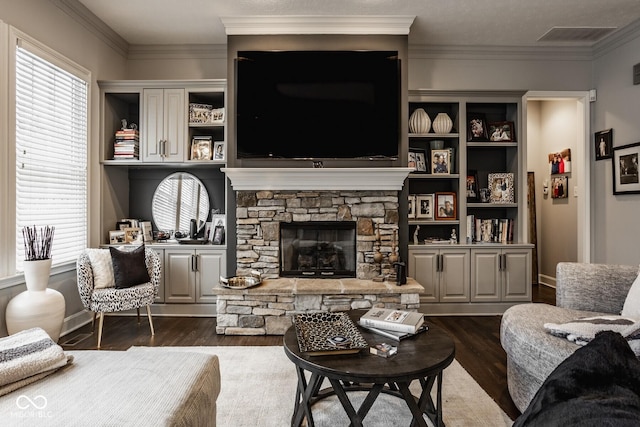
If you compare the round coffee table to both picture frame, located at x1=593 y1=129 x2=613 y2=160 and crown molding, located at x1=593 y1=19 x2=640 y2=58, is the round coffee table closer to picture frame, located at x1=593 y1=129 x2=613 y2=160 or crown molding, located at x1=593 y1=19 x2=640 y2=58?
picture frame, located at x1=593 y1=129 x2=613 y2=160

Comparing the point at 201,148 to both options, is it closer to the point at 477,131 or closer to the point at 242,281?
the point at 242,281

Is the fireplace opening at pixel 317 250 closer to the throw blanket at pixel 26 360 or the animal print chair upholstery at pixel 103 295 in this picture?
the animal print chair upholstery at pixel 103 295

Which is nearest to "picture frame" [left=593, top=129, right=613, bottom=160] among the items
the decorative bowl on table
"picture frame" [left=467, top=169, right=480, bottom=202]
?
"picture frame" [left=467, top=169, right=480, bottom=202]

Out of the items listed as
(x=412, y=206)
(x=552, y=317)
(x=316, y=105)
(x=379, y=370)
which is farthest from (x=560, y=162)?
(x=379, y=370)

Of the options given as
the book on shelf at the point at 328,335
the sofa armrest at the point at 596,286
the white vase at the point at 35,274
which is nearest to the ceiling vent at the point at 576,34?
the sofa armrest at the point at 596,286

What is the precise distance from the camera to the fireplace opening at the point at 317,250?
3789mm

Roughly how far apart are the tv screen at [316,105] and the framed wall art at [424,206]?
78 centimetres

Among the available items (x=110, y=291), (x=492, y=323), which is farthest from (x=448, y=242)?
(x=110, y=291)

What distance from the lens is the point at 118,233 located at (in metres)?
3.92

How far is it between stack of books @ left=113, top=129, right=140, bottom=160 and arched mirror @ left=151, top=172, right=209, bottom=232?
492mm

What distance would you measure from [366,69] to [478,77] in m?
1.56

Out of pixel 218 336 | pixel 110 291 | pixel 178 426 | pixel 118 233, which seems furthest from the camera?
pixel 118 233

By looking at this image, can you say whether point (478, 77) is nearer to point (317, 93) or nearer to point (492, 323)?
point (317, 93)

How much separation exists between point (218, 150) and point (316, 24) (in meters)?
1.60
